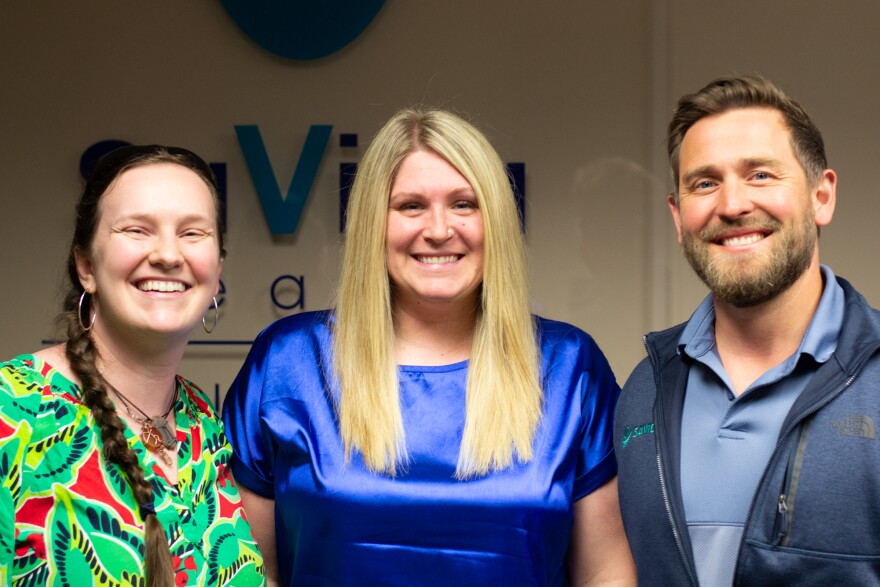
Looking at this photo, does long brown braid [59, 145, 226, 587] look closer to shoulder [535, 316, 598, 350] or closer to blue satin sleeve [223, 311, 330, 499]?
blue satin sleeve [223, 311, 330, 499]

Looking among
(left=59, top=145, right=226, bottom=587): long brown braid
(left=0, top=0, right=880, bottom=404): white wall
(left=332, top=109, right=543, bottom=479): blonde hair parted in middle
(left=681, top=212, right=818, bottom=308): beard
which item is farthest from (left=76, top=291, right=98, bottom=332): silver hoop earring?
(left=0, top=0, right=880, bottom=404): white wall

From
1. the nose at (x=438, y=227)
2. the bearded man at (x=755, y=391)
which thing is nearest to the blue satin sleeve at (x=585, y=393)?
the bearded man at (x=755, y=391)

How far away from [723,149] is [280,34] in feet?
9.11

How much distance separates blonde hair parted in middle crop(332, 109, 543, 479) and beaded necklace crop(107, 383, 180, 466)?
38cm

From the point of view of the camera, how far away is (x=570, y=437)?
6.97 ft

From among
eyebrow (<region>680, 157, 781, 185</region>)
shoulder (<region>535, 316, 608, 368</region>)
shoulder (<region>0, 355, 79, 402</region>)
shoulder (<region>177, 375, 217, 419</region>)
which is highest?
eyebrow (<region>680, 157, 781, 185</region>)

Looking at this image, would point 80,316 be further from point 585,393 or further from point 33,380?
point 585,393

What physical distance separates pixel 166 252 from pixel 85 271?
0.20 metres

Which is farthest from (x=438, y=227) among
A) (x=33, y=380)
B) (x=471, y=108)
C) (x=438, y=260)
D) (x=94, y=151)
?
(x=94, y=151)

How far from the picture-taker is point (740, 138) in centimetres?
195

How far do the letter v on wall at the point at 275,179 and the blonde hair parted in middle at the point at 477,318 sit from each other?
2073mm

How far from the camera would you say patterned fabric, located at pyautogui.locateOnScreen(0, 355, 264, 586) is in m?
1.61

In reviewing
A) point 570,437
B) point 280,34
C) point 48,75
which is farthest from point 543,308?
point 48,75

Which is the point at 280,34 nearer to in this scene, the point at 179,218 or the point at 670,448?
the point at 179,218
